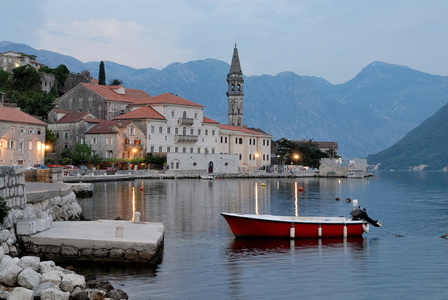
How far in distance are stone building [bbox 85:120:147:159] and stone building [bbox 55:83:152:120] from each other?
7067 millimetres

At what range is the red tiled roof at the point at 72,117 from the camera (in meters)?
89.5

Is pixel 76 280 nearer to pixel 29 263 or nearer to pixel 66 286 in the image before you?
pixel 66 286

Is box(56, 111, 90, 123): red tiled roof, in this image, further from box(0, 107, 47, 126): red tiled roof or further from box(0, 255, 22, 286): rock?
box(0, 255, 22, 286): rock

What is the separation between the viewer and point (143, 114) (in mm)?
91125

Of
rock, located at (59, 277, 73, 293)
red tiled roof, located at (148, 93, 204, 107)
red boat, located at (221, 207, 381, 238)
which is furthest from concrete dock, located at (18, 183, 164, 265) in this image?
red tiled roof, located at (148, 93, 204, 107)

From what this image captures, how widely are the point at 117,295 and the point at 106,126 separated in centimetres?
7591

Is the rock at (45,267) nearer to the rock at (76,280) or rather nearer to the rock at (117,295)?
the rock at (76,280)

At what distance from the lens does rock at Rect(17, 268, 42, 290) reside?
14375 mm

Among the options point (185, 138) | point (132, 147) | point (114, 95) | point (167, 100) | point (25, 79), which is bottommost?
point (132, 147)

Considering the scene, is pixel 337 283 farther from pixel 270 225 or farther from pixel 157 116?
pixel 157 116

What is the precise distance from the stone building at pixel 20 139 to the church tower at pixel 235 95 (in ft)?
198

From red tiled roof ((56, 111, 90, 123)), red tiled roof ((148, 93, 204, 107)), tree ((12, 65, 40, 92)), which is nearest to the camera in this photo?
red tiled roof ((56, 111, 90, 123))

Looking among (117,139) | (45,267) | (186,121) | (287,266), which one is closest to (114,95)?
(186,121)

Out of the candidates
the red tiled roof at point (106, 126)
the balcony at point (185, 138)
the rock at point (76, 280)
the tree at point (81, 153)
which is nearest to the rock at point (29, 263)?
the rock at point (76, 280)
